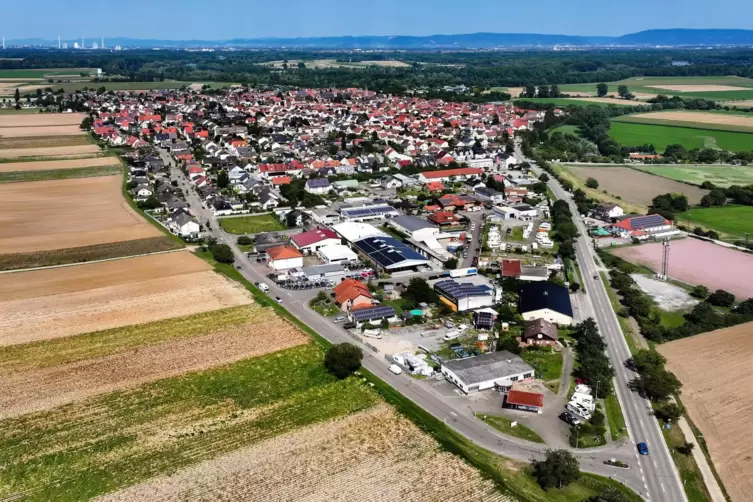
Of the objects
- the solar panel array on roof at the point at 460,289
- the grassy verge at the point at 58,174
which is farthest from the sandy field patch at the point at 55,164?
the solar panel array on roof at the point at 460,289

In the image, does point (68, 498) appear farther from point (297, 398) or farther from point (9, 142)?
point (9, 142)

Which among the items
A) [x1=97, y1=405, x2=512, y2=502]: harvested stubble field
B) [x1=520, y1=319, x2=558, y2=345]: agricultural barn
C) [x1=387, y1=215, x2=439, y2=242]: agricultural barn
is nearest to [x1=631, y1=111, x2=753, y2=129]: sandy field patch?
[x1=387, y1=215, x2=439, y2=242]: agricultural barn

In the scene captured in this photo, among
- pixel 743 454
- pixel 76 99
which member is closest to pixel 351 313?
pixel 743 454

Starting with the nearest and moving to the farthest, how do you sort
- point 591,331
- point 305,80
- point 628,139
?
1. point 591,331
2. point 628,139
3. point 305,80

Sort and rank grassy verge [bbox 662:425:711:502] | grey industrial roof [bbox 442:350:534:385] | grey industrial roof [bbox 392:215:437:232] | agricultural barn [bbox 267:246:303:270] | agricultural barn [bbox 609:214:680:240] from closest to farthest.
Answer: grassy verge [bbox 662:425:711:502] < grey industrial roof [bbox 442:350:534:385] < agricultural barn [bbox 267:246:303:270] < grey industrial roof [bbox 392:215:437:232] < agricultural barn [bbox 609:214:680:240]

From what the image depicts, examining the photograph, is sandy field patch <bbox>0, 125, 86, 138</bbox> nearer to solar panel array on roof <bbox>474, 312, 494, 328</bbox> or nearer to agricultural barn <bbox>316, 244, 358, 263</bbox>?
agricultural barn <bbox>316, 244, 358, 263</bbox>

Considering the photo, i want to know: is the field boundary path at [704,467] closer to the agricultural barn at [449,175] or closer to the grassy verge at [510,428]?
the grassy verge at [510,428]
